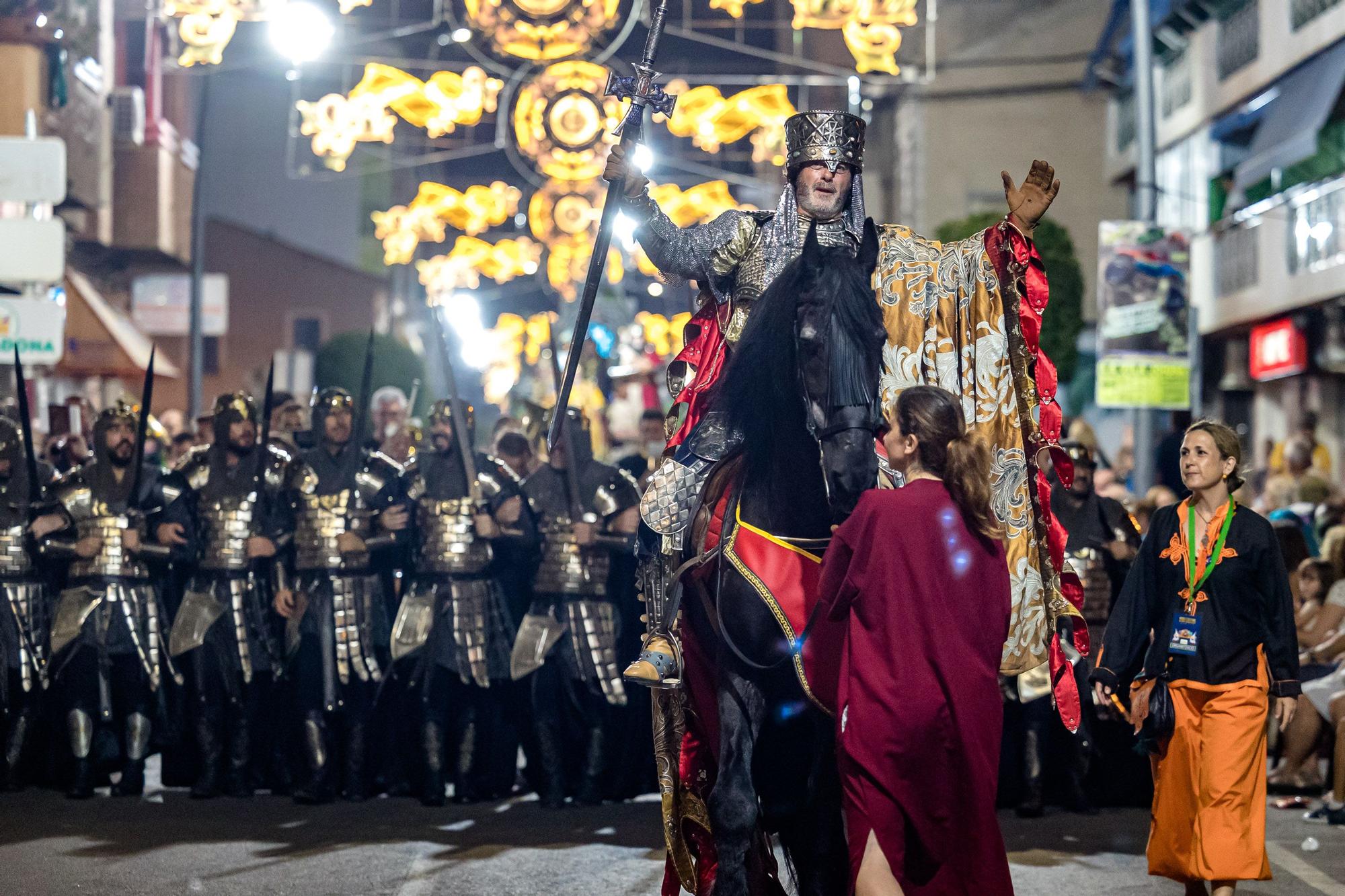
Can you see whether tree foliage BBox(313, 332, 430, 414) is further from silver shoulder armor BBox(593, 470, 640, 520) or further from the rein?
the rein

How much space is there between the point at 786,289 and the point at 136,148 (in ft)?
92.5

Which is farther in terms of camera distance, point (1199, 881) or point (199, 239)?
point (199, 239)

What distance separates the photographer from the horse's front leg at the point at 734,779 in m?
5.73

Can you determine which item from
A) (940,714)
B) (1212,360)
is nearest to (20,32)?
(1212,360)

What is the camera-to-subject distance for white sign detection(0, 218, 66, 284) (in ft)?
40.8

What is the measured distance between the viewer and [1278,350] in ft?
81.6

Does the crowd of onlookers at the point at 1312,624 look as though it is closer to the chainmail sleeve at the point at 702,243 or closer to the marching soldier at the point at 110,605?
the chainmail sleeve at the point at 702,243

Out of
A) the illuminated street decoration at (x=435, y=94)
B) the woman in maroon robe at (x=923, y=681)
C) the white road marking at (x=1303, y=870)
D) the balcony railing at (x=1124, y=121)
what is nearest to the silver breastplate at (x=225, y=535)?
the white road marking at (x=1303, y=870)

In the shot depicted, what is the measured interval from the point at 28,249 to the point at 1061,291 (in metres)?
13.5

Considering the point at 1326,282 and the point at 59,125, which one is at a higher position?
the point at 59,125

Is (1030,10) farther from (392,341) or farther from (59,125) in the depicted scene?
(59,125)

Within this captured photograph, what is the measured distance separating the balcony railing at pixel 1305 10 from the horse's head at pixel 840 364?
1834 centimetres

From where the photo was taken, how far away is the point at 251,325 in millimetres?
45500

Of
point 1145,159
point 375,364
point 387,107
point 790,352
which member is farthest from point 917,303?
point 375,364
